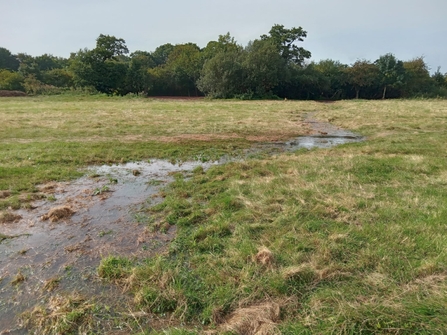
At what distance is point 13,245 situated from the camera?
200 inches

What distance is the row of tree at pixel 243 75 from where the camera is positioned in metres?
46.2

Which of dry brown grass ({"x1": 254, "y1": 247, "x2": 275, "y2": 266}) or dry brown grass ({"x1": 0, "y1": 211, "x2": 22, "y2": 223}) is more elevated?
dry brown grass ({"x1": 254, "y1": 247, "x2": 275, "y2": 266})

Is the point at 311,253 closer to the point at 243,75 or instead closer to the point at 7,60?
the point at 243,75

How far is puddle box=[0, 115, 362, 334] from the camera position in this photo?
3967 millimetres

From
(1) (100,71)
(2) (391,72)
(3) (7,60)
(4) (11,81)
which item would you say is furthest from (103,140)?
(3) (7,60)

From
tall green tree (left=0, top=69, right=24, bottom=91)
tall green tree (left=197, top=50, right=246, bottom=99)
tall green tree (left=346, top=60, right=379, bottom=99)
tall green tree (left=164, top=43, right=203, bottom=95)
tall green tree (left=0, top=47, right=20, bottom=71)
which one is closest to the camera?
tall green tree (left=197, top=50, right=246, bottom=99)

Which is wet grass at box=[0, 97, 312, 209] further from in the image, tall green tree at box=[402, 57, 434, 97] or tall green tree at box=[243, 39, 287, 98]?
tall green tree at box=[402, 57, 434, 97]

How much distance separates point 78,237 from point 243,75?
145ft

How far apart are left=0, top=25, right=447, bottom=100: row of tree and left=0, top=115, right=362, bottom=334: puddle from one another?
3981cm

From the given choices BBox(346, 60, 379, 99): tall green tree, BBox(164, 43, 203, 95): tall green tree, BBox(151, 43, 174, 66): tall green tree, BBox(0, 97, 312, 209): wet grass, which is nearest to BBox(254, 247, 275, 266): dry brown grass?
BBox(0, 97, 312, 209): wet grass

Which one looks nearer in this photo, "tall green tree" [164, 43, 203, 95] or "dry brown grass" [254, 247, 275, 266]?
"dry brown grass" [254, 247, 275, 266]

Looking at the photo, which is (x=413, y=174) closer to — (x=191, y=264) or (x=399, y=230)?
(x=399, y=230)

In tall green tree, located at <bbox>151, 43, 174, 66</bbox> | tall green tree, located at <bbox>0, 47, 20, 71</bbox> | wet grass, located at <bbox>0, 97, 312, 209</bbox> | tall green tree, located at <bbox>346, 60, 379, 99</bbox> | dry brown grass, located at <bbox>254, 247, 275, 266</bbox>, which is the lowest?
dry brown grass, located at <bbox>254, 247, 275, 266</bbox>

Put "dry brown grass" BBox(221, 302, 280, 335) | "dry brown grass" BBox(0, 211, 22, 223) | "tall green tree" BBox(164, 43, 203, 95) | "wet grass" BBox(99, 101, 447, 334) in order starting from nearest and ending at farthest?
"dry brown grass" BBox(221, 302, 280, 335) < "wet grass" BBox(99, 101, 447, 334) < "dry brown grass" BBox(0, 211, 22, 223) < "tall green tree" BBox(164, 43, 203, 95)
